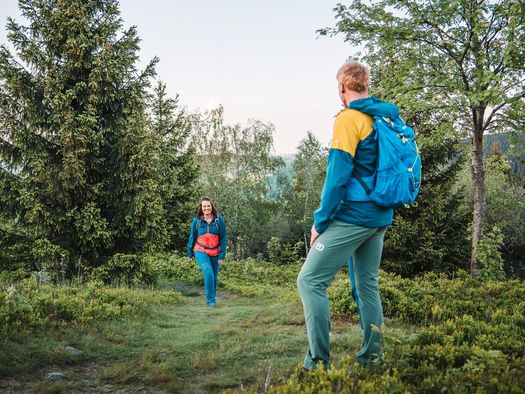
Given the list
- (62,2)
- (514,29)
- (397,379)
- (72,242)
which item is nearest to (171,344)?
(397,379)

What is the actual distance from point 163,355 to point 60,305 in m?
1.94

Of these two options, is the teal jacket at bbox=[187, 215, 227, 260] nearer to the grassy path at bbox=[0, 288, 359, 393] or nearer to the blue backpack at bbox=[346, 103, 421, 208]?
the grassy path at bbox=[0, 288, 359, 393]

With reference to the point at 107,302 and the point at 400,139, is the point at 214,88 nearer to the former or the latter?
the point at 107,302

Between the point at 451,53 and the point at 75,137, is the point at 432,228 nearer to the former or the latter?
the point at 451,53

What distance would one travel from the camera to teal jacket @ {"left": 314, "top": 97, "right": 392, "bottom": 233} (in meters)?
2.99

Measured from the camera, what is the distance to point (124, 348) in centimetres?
496

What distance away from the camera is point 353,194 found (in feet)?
10.0

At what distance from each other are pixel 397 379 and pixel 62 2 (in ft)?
38.4

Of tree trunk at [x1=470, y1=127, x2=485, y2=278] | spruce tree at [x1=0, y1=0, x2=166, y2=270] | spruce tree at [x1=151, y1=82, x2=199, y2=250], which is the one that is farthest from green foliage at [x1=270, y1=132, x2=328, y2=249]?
spruce tree at [x1=0, y1=0, x2=166, y2=270]

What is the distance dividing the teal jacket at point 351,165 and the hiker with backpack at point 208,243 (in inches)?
231

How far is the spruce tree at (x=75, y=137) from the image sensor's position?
407 inches

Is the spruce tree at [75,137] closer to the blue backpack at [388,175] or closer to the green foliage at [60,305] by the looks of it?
the green foliage at [60,305]

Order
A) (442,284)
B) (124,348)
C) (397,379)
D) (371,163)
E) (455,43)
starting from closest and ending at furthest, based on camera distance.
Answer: (397,379)
(371,163)
(124,348)
(442,284)
(455,43)

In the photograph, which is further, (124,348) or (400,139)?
(124,348)
